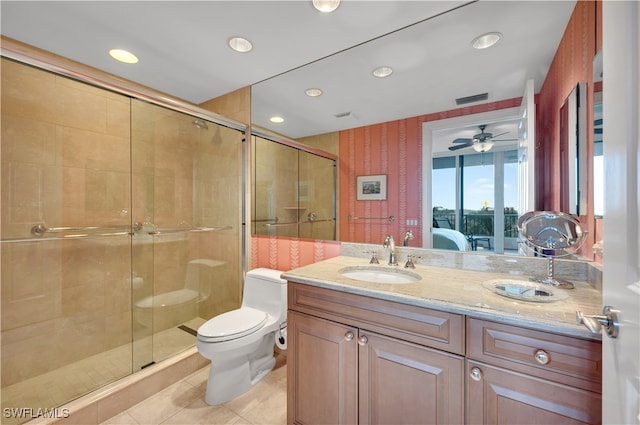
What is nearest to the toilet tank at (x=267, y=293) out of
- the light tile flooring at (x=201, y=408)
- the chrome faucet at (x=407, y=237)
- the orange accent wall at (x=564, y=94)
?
the light tile flooring at (x=201, y=408)

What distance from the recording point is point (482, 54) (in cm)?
138

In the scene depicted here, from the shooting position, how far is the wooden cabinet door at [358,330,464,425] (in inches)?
36.1

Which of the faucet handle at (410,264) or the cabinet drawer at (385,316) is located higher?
the faucet handle at (410,264)

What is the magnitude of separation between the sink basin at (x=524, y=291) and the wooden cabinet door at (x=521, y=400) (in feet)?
0.86

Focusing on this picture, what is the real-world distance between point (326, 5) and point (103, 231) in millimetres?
2309

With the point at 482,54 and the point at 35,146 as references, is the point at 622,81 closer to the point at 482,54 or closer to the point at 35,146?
the point at 482,54

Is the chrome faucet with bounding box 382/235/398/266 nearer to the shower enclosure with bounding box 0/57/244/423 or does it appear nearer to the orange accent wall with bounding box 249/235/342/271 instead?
the orange accent wall with bounding box 249/235/342/271

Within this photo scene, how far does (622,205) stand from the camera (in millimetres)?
548

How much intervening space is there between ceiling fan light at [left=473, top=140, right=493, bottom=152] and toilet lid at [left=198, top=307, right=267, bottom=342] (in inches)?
67.9

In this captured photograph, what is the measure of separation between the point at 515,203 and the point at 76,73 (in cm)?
256

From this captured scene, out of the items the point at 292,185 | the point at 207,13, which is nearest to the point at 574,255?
the point at 292,185

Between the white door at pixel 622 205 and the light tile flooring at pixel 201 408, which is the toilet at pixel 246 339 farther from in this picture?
the white door at pixel 622 205

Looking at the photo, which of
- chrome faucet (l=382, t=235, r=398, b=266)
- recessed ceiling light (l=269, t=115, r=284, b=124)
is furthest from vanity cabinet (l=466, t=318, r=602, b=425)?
recessed ceiling light (l=269, t=115, r=284, b=124)

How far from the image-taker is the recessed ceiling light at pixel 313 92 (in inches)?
76.6
